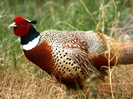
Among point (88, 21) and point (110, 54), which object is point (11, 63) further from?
point (88, 21)

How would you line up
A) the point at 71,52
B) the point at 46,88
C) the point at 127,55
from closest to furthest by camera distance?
1. the point at 71,52
2. the point at 127,55
3. the point at 46,88

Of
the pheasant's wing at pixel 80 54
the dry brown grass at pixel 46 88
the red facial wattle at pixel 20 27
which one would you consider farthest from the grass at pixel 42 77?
the red facial wattle at pixel 20 27

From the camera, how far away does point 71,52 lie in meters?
4.85

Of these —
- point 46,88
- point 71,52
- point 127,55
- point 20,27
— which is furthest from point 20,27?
point 127,55

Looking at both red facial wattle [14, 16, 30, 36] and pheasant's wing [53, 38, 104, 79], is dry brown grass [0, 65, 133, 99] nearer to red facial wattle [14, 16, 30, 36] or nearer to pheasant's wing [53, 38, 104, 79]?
pheasant's wing [53, 38, 104, 79]

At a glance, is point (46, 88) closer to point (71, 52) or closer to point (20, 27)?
point (71, 52)

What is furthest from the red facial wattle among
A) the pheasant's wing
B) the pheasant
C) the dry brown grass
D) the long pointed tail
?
the long pointed tail

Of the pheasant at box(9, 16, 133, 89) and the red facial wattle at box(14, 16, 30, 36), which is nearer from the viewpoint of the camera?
the pheasant at box(9, 16, 133, 89)

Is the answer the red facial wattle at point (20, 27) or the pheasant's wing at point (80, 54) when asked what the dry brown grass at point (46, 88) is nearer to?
the pheasant's wing at point (80, 54)

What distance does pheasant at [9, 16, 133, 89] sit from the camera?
482 centimetres

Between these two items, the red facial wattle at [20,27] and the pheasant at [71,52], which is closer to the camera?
the pheasant at [71,52]

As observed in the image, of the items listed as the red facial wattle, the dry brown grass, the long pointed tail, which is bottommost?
the dry brown grass

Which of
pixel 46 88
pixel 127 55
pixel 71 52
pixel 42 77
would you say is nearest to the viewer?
pixel 71 52

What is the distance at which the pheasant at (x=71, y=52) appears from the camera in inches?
190
